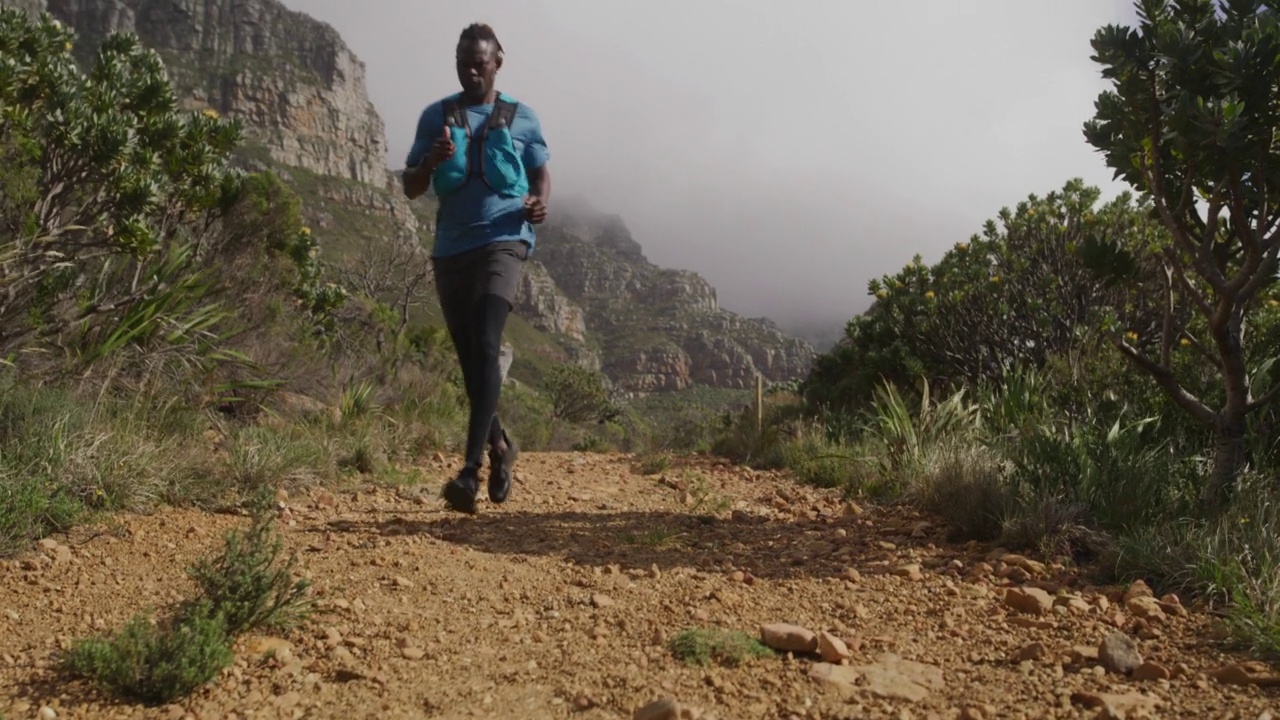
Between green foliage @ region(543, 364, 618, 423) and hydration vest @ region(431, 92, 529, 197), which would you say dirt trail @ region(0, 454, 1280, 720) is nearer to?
hydration vest @ region(431, 92, 529, 197)

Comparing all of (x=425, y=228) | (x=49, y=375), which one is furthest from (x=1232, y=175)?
(x=425, y=228)

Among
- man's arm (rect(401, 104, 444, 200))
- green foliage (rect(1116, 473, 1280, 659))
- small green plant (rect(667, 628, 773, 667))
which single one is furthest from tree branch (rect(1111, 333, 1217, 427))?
man's arm (rect(401, 104, 444, 200))

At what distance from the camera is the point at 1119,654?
1979 millimetres

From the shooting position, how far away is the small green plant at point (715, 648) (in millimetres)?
2025

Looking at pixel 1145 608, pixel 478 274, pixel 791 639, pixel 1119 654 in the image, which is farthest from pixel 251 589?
pixel 1145 608

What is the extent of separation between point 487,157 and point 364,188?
3044 inches

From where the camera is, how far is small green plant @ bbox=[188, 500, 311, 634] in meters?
2.12

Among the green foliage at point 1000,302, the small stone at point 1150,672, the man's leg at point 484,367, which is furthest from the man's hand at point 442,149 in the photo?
the green foliage at point 1000,302

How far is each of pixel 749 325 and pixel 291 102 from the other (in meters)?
53.8

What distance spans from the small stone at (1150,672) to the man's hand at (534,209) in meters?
2.70

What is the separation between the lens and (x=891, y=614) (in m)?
2.50

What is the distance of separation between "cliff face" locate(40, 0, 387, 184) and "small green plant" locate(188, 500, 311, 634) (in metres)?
78.1

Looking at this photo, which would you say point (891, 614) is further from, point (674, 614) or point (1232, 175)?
point (1232, 175)

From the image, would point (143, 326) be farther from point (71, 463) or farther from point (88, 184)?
point (71, 463)
